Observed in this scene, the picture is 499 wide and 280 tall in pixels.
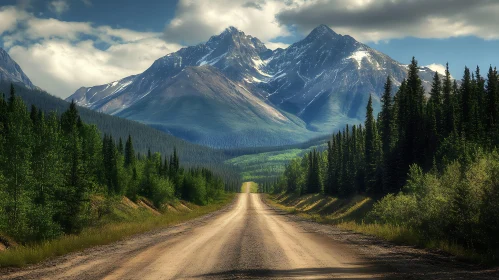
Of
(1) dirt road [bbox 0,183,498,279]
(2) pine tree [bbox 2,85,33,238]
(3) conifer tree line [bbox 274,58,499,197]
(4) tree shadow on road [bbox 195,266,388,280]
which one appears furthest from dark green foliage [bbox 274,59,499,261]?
(2) pine tree [bbox 2,85,33,238]

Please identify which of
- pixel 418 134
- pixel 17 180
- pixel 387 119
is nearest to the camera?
pixel 17 180

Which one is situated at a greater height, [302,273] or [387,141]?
[387,141]

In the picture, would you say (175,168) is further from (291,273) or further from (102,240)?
(291,273)

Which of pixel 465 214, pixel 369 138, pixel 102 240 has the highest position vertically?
pixel 369 138

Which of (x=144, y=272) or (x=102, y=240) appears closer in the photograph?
(x=144, y=272)

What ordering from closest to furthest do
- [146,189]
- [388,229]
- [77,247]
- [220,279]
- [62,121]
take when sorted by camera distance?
[220,279] < [77,247] < [388,229] < [62,121] < [146,189]

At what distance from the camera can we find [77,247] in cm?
2216

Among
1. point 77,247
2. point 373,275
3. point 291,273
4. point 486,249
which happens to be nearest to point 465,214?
point 486,249

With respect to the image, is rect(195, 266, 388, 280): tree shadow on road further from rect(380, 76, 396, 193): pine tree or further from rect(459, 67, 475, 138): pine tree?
rect(459, 67, 475, 138): pine tree

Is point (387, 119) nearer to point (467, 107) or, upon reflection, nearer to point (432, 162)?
point (467, 107)

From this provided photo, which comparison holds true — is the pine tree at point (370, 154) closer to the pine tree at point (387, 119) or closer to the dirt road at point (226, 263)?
the pine tree at point (387, 119)

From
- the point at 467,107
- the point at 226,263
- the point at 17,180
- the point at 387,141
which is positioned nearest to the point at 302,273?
the point at 226,263

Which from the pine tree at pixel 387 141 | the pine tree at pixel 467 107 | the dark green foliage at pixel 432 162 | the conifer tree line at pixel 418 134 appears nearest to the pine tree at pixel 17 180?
the dark green foliage at pixel 432 162

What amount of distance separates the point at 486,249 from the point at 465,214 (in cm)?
213
